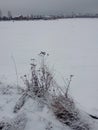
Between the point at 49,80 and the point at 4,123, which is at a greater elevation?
the point at 49,80

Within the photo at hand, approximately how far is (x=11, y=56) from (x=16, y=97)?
4642mm

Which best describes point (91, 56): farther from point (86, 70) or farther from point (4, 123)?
point (4, 123)

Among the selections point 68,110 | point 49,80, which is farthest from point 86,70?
point 68,110

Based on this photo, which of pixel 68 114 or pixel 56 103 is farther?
pixel 56 103

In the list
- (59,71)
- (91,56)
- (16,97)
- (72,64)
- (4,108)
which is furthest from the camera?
(91,56)

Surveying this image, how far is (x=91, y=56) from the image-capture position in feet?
25.5

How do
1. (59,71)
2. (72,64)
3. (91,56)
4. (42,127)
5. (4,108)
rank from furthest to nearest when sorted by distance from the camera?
(91,56) → (72,64) → (59,71) → (4,108) → (42,127)

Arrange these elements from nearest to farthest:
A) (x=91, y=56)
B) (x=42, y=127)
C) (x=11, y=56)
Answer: (x=42, y=127) → (x=91, y=56) → (x=11, y=56)

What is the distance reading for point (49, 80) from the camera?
3.82 meters

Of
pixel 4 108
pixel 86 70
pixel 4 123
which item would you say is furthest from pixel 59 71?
pixel 4 123

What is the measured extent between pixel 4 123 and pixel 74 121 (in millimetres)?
965

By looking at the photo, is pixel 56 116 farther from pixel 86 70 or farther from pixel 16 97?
pixel 86 70

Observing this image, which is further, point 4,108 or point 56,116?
point 4,108

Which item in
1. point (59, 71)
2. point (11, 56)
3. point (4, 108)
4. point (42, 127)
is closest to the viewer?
point (42, 127)
